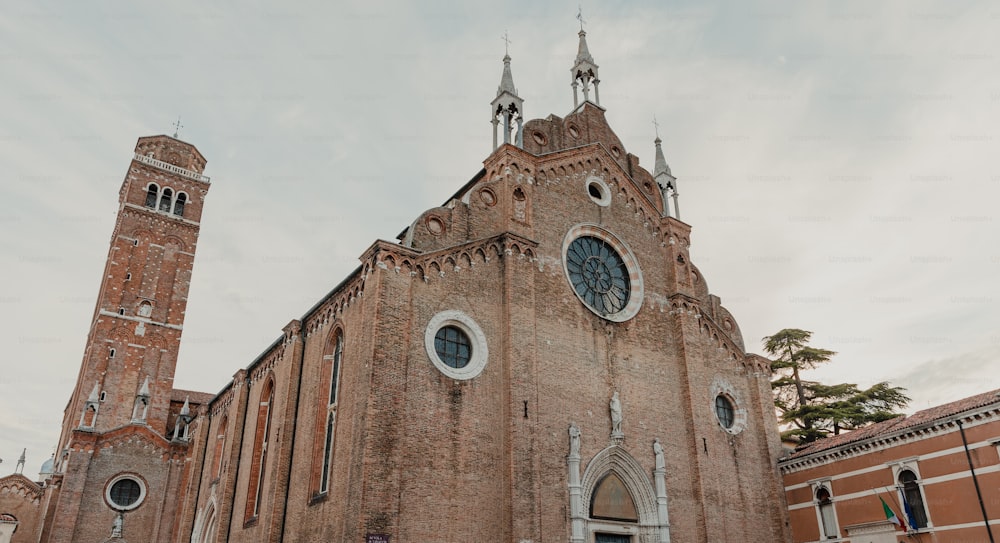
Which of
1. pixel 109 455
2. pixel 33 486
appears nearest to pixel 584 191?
pixel 109 455

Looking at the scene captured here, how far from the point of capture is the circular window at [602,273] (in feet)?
69.2

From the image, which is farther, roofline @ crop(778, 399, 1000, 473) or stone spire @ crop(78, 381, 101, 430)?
stone spire @ crop(78, 381, 101, 430)

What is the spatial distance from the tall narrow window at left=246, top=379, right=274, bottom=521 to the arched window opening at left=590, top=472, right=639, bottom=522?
10.8m

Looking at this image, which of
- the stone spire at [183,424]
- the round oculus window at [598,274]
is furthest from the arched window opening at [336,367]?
the stone spire at [183,424]

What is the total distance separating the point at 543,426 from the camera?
58.2 ft

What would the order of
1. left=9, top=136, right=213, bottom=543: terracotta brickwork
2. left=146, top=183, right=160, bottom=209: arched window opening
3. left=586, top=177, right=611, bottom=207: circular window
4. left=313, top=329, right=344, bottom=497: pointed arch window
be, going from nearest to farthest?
left=313, top=329, right=344, bottom=497: pointed arch window → left=586, top=177, right=611, bottom=207: circular window → left=9, top=136, right=213, bottom=543: terracotta brickwork → left=146, top=183, right=160, bottom=209: arched window opening

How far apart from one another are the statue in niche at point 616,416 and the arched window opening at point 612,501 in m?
1.17

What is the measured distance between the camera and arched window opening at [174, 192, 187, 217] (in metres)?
42.2

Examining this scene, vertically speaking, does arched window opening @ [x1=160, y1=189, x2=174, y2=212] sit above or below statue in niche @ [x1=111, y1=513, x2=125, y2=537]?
above

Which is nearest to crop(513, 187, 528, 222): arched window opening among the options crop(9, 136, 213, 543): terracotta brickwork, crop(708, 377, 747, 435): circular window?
crop(708, 377, 747, 435): circular window

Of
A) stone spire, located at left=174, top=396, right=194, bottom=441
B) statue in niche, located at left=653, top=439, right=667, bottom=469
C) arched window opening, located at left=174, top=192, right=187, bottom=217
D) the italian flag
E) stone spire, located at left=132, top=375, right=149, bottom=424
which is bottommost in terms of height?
the italian flag

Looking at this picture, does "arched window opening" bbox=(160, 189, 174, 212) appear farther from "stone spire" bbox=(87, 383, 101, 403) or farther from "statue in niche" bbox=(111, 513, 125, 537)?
"statue in niche" bbox=(111, 513, 125, 537)

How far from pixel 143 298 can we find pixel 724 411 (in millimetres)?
32302

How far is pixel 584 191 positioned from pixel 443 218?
5.81 meters
